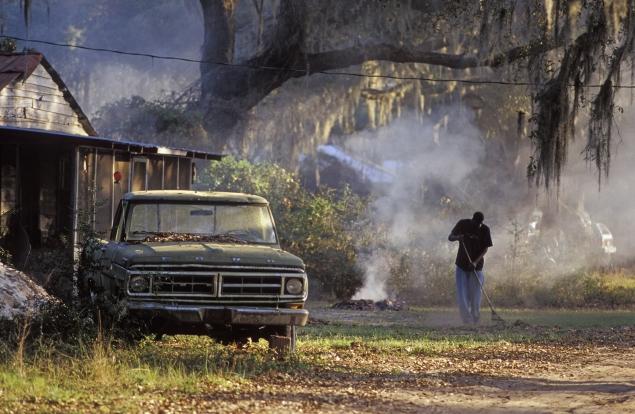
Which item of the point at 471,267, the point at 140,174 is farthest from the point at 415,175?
the point at 471,267

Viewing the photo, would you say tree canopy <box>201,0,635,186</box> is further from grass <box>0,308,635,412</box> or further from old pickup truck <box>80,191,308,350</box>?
old pickup truck <box>80,191,308,350</box>

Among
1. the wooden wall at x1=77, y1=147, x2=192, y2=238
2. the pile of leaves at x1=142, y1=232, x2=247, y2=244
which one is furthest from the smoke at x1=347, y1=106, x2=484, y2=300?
the pile of leaves at x1=142, y1=232, x2=247, y2=244

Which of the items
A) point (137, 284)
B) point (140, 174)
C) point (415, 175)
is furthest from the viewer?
point (415, 175)

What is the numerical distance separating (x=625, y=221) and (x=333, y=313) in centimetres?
3686

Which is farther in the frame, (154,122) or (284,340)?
(154,122)

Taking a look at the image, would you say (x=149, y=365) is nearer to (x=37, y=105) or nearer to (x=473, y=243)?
(x=473, y=243)

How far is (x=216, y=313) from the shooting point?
37.9ft

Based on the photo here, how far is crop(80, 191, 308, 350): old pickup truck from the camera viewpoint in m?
11.5

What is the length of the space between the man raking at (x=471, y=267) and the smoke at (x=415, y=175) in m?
7.68

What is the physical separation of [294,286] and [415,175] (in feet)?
148

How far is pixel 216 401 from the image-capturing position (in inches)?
370

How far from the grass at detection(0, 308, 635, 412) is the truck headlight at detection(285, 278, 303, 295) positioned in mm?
685

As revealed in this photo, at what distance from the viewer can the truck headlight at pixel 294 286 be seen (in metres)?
12.0

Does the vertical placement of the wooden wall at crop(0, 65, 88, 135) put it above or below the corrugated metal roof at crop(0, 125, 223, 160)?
above
